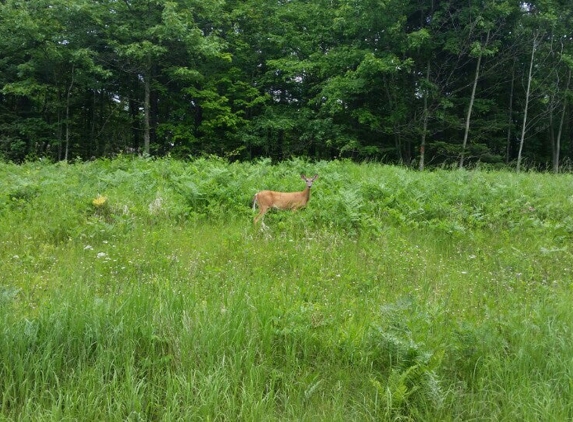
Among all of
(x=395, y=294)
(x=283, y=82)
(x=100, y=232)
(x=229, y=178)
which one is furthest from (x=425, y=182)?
(x=283, y=82)

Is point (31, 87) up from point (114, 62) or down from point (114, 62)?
down

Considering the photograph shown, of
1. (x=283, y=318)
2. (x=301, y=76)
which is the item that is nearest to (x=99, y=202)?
(x=283, y=318)

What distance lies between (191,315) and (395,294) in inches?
68.7

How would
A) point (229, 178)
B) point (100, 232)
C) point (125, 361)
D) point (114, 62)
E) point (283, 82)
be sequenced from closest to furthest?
1. point (125, 361)
2. point (100, 232)
3. point (229, 178)
4. point (114, 62)
5. point (283, 82)

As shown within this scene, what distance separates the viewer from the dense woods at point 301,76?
59.9 ft

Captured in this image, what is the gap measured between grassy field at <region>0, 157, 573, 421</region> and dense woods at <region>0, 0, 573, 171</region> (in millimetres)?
12321

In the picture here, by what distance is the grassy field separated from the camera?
2.34 m

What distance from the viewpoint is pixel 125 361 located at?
2.57 meters

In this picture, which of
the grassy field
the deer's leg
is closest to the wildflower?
the grassy field

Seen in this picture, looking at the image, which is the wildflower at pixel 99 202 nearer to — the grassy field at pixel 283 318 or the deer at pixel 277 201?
the grassy field at pixel 283 318

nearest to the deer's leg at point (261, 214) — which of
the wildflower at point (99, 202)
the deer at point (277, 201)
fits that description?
the deer at point (277, 201)

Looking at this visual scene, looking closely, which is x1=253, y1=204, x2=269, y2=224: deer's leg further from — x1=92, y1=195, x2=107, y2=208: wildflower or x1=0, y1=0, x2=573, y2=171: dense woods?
x1=0, y1=0, x2=573, y2=171: dense woods

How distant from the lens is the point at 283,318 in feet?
9.77

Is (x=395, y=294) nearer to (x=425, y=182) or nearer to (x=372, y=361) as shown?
(x=372, y=361)
